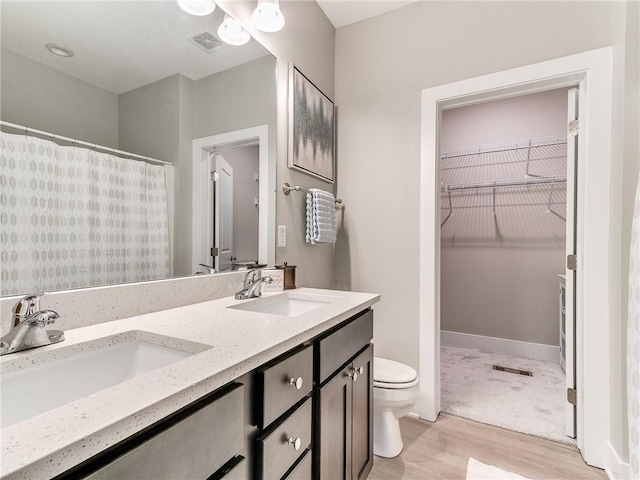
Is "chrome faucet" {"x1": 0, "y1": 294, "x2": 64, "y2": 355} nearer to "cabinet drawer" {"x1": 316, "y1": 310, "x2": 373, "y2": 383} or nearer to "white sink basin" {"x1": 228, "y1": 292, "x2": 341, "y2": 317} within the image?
"cabinet drawer" {"x1": 316, "y1": 310, "x2": 373, "y2": 383}

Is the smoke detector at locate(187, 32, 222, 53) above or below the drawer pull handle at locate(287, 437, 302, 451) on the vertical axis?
above

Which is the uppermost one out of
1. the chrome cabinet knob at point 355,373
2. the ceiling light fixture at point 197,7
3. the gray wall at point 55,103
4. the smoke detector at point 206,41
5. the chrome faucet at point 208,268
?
the ceiling light fixture at point 197,7

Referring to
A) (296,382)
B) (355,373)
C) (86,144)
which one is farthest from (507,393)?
(86,144)

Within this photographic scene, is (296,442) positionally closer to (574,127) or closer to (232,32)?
(232,32)

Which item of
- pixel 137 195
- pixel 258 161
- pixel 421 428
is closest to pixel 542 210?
pixel 421 428

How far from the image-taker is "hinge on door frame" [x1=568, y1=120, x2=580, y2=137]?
176 cm

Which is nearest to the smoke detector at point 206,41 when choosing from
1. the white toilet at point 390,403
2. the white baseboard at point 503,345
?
the white toilet at point 390,403

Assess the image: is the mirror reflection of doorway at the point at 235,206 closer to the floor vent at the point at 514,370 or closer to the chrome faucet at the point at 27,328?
the chrome faucet at the point at 27,328

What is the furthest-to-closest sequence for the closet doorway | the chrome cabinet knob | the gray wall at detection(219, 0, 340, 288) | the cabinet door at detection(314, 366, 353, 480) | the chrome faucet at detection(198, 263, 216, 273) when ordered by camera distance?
the closet doorway → the gray wall at detection(219, 0, 340, 288) → the chrome faucet at detection(198, 263, 216, 273) → the chrome cabinet knob → the cabinet door at detection(314, 366, 353, 480)

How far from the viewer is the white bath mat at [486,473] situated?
1476 mm

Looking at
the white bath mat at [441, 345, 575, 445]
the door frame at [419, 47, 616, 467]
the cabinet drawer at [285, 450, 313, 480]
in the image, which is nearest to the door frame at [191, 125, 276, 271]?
the cabinet drawer at [285, 450, 313, 480]

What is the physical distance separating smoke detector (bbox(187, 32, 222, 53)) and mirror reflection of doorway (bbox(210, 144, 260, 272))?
41 cm

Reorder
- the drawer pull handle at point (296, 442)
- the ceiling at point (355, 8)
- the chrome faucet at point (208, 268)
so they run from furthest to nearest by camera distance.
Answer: the ceiling at point (355, 8)
the chrome faucet at point (208, 268)
the drawer pull handle at point (296, 442)

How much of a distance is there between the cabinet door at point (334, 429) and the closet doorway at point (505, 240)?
1.68 meters
